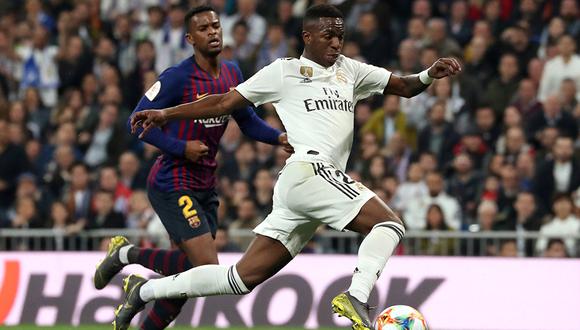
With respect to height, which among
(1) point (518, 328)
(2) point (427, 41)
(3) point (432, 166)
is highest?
(2) point (427, 41)

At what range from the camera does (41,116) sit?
20.0 metres

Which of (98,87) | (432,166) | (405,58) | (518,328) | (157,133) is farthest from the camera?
(98,87)

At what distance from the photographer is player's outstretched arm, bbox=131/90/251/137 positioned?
9.66m

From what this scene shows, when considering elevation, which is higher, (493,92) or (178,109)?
(178,109)

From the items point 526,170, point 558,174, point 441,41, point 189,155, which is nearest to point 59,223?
point 441,41

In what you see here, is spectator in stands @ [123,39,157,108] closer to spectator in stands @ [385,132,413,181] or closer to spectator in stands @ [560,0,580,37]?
spectator in stands @ [385,132,413,181]

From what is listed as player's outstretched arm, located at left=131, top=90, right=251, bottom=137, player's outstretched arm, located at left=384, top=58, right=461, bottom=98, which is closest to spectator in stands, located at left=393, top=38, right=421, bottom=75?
player's outstretched arm, located at left=384, top=58, right=461, bottom=98

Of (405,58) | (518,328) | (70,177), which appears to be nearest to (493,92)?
(405,58)

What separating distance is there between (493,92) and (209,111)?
8.07 m

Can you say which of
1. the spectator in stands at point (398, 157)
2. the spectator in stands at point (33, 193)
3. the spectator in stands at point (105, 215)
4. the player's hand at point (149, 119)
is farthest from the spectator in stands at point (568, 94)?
the player's hand at point (149, 119)

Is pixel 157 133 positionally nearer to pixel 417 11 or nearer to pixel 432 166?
pixel 432 166

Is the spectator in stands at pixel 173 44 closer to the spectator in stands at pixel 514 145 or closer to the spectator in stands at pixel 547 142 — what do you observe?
the spectator in stands at pixel 514 145

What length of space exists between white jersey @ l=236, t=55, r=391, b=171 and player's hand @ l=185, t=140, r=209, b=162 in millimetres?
885

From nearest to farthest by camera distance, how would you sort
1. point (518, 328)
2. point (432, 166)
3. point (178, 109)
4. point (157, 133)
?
point (178, 109), point (157, 133), point (518, 328), point (432, 166)
